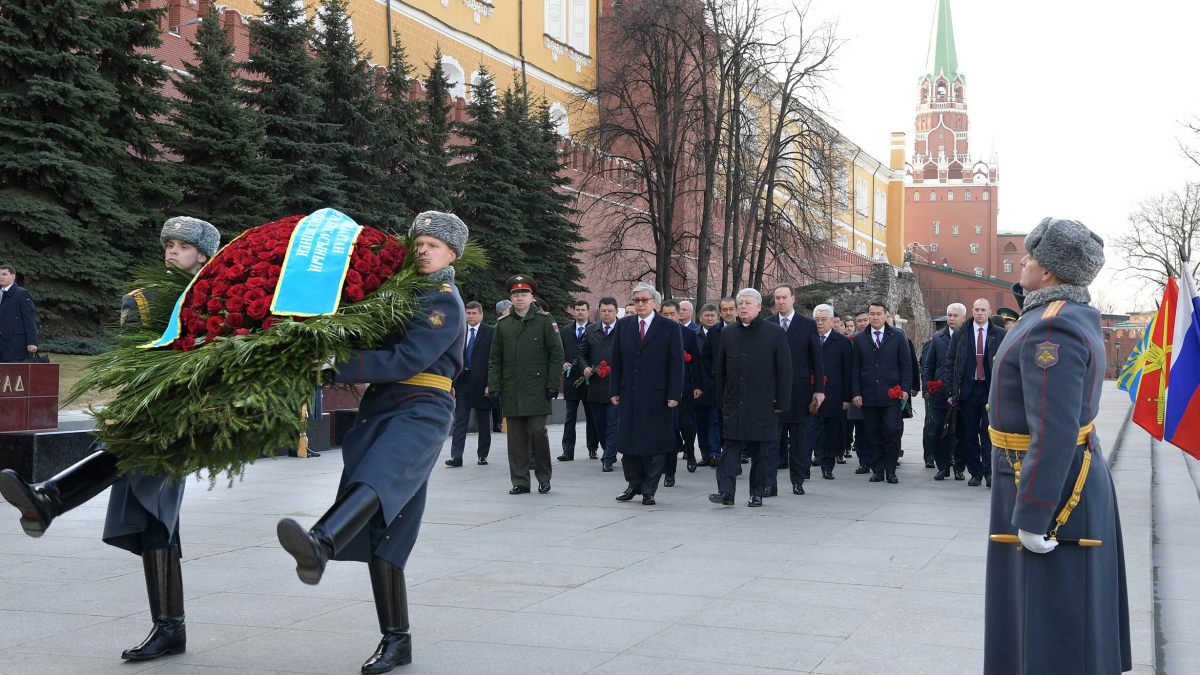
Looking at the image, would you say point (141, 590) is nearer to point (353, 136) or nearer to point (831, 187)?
point (353, 136)

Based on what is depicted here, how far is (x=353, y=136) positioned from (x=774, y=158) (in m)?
12.6

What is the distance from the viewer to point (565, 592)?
5.75 metres

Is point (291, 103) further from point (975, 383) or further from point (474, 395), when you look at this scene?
point (975, 383)

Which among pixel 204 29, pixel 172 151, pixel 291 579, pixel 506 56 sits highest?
pixel 506 56

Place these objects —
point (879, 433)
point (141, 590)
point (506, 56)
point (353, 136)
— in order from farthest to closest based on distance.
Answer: point (506, 56), point (353, 136), point (879, 433), point (141, 590)

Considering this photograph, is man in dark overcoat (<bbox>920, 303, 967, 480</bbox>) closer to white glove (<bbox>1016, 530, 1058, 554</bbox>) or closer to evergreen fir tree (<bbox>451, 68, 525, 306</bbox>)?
white glove (<bbox>1016, 530, 1058, 554</bbox>)

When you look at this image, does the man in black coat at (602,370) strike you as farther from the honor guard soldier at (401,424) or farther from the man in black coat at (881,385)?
the honor guard soldier at (401,424)

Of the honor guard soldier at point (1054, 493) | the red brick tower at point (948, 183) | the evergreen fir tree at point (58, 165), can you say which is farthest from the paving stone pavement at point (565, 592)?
the red brick tower at point (948, 183)

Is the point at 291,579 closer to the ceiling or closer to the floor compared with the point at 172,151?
closer to the floor

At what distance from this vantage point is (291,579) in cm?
607

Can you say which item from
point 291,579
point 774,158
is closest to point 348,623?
point 291,579

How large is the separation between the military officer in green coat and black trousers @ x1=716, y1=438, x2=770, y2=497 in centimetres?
171

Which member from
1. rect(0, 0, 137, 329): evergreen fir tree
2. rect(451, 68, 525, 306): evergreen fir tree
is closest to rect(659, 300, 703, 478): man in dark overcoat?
rect(0, 0, 137, 329): evergreen fir tree

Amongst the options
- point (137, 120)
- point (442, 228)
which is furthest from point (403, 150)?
point (442, 228)
